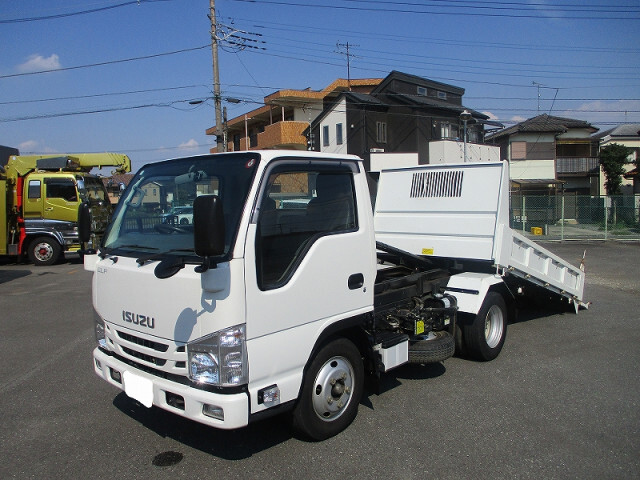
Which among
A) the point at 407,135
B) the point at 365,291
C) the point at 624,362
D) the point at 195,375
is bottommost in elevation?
the point at 624,362

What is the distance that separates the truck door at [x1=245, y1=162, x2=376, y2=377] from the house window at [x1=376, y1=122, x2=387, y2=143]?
92.5 ft

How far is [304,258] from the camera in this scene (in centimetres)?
353

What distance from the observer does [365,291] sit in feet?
13.2

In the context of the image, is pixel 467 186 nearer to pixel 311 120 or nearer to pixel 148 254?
pixel 148 254

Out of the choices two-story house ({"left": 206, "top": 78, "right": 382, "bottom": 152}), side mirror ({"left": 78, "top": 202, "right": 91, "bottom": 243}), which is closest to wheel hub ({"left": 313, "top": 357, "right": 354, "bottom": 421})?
side mirror ({"left": 78, "top": 202, "right": 91, "bottom": 243})

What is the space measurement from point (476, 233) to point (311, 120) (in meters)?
31.6

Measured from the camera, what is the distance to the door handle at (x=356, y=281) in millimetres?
3863

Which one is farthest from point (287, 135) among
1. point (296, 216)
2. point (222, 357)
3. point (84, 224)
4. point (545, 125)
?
point (222, 357)

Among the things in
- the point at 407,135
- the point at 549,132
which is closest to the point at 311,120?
the point at 407,135

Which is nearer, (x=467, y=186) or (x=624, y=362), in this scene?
(x=624, y=362)

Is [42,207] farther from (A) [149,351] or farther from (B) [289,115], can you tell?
(B) [289,115]

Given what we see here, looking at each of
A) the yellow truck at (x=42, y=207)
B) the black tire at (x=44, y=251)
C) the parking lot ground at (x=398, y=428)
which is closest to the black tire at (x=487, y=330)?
the parking lot ground at (x=398, y=428)

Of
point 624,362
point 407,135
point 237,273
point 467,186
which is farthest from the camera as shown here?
point 407,135

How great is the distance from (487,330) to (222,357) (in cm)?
377
